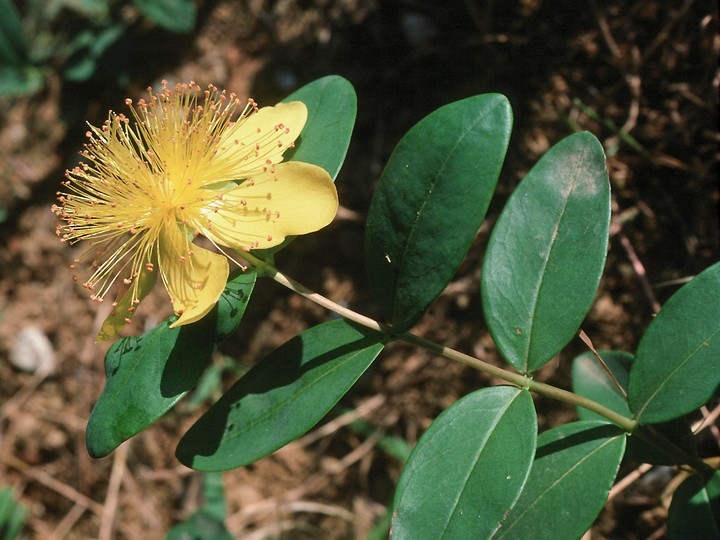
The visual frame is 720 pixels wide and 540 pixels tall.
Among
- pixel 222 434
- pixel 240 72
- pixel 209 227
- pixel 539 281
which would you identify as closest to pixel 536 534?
pixel 539 281

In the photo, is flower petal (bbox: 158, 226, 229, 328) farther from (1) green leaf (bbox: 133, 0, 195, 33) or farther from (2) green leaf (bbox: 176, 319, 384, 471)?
(1) green leaf (bbox: 133, 0, 195, 33)

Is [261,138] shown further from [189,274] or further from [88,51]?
[88,51]

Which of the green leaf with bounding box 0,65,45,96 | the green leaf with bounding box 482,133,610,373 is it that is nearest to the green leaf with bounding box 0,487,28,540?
the green leaf with bounding box 0,65,45,96

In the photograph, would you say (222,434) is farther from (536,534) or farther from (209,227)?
(536,534)

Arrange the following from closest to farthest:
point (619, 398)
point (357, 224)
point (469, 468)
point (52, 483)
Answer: point (469, 468) < point (619, 398) < point (357, 224) < point (52, 483)

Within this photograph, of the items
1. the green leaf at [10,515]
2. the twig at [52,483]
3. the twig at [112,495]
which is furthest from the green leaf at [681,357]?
the green leaf at [10,515]

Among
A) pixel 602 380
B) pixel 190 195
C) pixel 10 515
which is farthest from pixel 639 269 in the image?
pixel 10 515

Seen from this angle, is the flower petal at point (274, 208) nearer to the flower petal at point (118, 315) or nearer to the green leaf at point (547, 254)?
the flower petal at point (118, 315)

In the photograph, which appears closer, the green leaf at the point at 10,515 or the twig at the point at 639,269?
the twig at the point at 639,269
